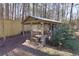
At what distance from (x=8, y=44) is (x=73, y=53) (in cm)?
85

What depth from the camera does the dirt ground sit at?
2002 mm

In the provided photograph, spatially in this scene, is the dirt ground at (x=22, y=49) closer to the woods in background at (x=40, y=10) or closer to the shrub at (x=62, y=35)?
the shrub at (x=62, y=35)

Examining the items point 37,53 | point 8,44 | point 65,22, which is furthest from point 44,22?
point 8,44

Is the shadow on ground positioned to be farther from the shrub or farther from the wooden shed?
the shrub

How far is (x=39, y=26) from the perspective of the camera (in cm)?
200

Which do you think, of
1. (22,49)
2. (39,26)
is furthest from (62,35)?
(22,49)

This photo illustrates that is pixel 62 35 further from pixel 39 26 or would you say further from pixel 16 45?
pixel 16 45

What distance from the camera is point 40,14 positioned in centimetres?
200

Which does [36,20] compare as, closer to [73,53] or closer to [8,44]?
[8,44]

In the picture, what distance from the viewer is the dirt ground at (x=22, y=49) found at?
200 centimetres

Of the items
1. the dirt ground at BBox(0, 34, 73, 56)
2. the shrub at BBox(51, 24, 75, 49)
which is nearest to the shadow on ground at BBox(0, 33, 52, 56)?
the dirt ground at BBox(0, 34, 73, 56)

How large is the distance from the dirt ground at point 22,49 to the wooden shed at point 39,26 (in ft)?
0.35

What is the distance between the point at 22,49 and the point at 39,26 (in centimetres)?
38

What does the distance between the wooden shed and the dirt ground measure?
11 cm
